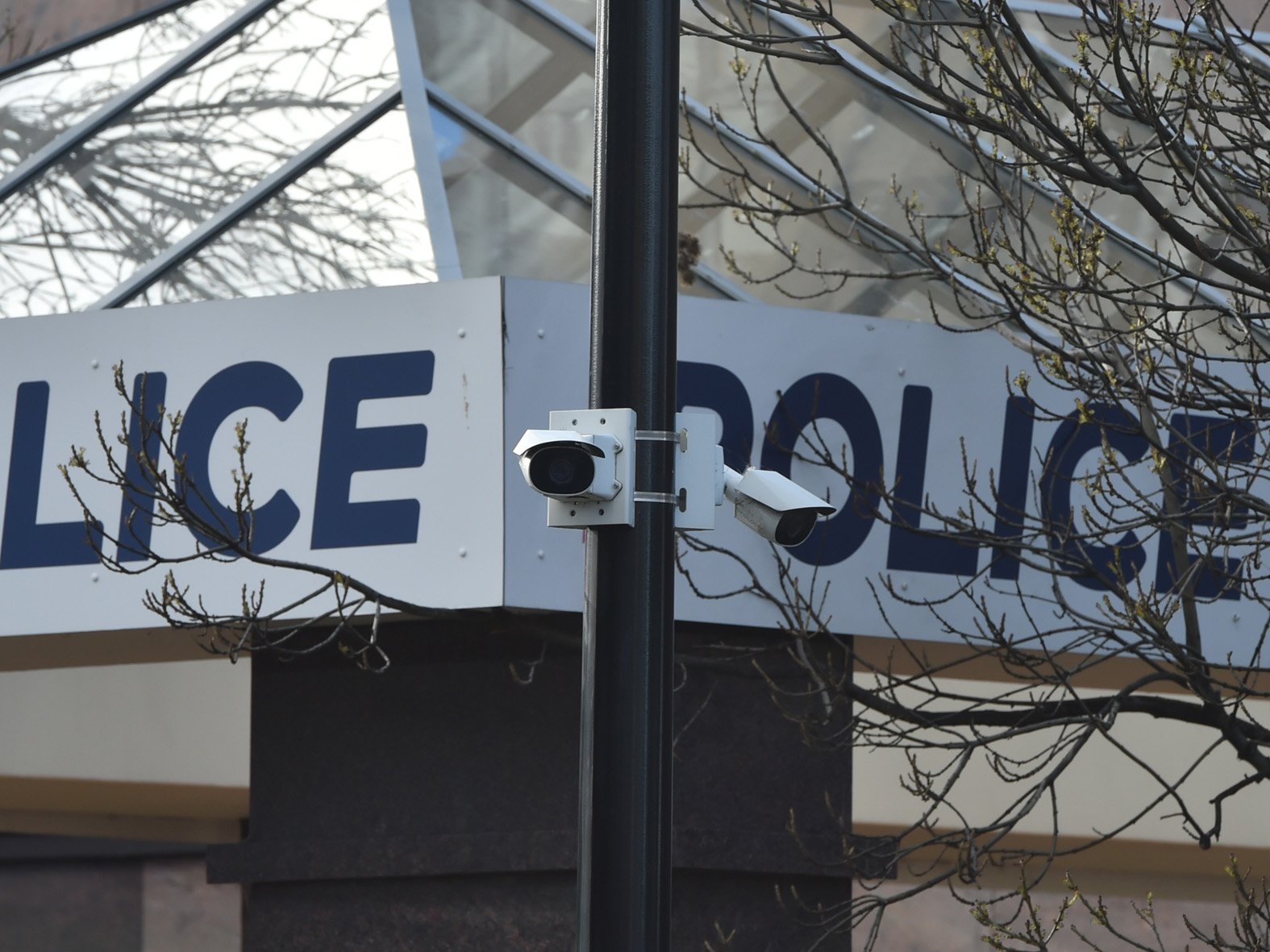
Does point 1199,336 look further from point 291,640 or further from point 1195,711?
point 291,640

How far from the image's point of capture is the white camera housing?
4402mm

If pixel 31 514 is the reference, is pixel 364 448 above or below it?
above

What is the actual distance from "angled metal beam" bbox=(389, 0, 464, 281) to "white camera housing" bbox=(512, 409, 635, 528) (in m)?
3.06

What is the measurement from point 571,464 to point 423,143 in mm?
4213

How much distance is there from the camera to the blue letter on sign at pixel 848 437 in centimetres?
766

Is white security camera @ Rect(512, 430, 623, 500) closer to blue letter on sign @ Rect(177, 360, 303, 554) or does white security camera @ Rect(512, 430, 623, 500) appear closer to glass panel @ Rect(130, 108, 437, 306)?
blue letter on sign @ Rect(177, 360, 303, 554)

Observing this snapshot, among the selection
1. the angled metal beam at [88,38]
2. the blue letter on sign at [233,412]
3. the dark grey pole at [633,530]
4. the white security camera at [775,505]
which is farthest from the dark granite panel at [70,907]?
the dark grey pole at [633,530]

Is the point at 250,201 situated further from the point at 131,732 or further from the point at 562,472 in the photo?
the point at 131,732

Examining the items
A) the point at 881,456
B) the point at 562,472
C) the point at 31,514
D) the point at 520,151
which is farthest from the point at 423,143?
the point at 562,472

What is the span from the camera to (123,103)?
29.9 feet

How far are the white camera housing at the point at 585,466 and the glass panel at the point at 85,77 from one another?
219 inches

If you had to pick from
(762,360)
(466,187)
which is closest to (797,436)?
(762,360)

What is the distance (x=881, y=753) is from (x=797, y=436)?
6.52m

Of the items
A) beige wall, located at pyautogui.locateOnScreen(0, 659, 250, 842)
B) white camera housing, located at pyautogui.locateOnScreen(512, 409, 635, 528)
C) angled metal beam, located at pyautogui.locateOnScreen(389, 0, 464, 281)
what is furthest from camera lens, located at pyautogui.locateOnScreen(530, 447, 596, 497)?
beige wall, located at pyautogui.locateOnScreen(0, 659, 250, 842)
